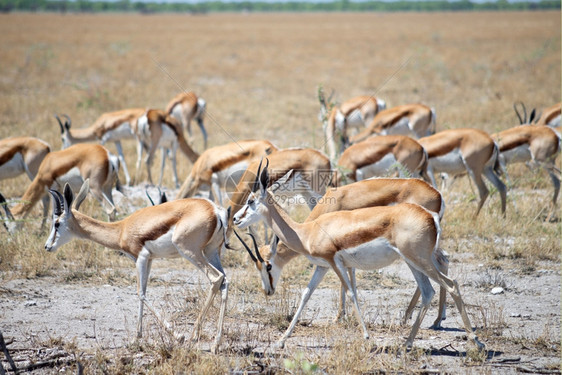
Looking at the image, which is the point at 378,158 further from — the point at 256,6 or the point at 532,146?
the point at 256,6

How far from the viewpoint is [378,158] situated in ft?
30.1

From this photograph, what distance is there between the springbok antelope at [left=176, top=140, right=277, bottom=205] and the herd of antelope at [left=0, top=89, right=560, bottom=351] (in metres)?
0.02

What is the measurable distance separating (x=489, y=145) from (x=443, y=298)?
4442 millimetres

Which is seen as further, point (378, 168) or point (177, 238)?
point (378, 168)

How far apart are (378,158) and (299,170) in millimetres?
1453

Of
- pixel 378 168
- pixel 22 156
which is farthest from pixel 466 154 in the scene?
pixel 22 156

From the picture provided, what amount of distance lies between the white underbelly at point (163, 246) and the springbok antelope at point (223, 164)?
3529 mm

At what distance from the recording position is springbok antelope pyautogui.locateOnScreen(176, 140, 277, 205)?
31.0 ft

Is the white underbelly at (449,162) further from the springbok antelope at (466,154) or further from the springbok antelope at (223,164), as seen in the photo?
the springbok antelope at (223,164)

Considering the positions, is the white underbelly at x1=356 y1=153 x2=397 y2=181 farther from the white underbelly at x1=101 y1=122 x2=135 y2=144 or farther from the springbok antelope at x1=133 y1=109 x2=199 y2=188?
the white underbelly at x1=101 y1=122 x2=135 y2=144

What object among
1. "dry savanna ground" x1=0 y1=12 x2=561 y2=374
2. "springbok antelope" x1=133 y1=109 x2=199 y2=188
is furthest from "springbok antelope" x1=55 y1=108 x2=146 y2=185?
"dry savanna ground" x1=0 y1=12 x2=561 y2=374

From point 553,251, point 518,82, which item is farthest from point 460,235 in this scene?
point 518,82

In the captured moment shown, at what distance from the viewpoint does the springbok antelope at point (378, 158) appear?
30.0ft

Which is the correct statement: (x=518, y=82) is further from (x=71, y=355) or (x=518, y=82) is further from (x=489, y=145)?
(x=71, y=355)
